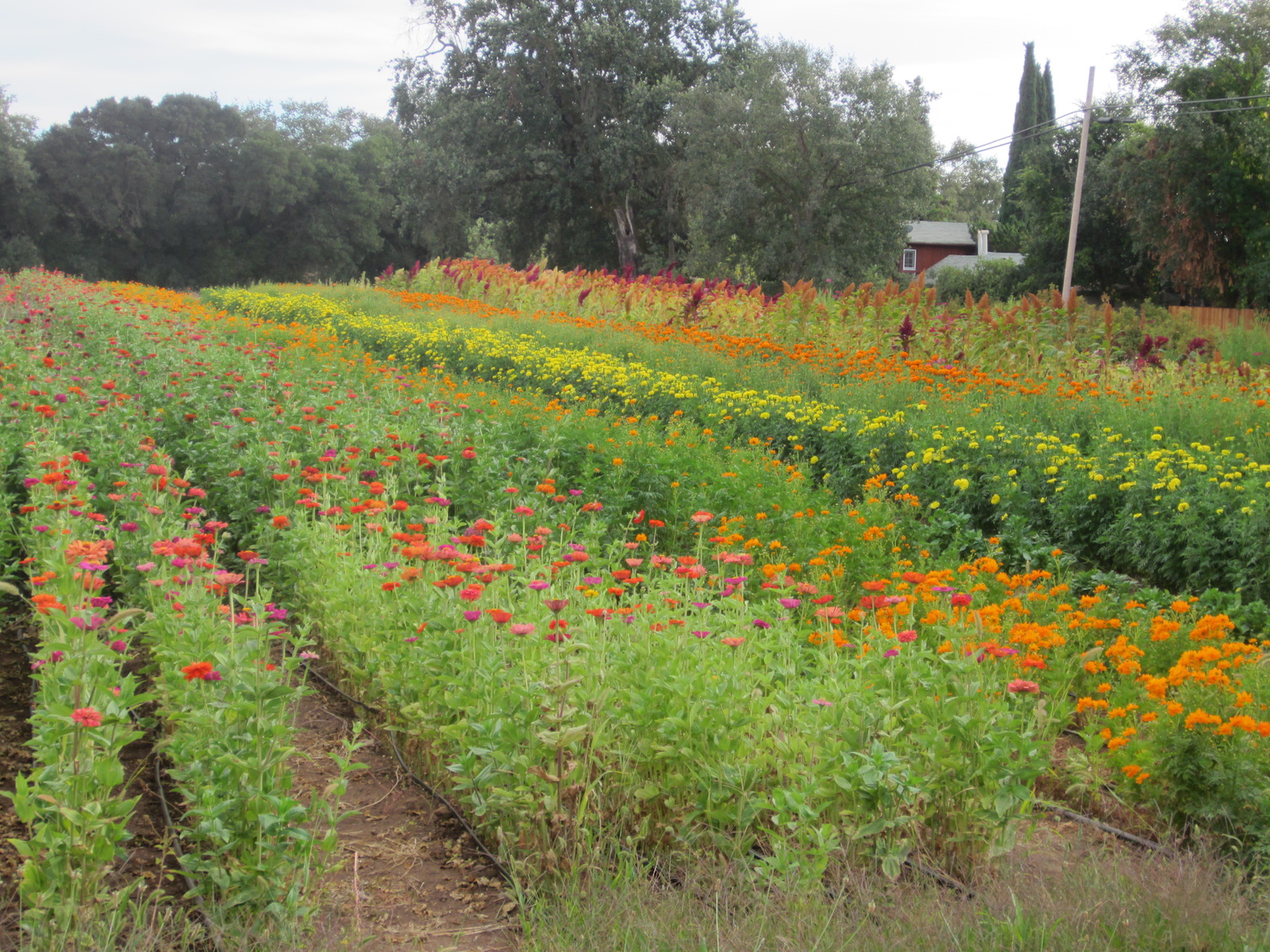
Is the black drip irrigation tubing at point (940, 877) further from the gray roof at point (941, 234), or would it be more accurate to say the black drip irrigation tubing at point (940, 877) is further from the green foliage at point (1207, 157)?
the gray roof at point (941, 234)

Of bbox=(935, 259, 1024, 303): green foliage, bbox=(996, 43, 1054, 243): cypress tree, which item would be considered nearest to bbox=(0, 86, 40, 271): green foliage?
bbox=(935, 259, 1024, 303): green foliage

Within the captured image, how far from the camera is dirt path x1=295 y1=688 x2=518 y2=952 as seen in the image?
7.93 feet

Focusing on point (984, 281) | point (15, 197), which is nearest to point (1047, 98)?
point (984, 281)

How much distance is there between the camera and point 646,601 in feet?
10.8

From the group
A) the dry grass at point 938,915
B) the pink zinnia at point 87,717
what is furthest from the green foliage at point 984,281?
the pink zinnia at point 87,717

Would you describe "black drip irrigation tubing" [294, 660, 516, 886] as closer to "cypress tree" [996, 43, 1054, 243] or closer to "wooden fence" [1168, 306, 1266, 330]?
"wooden fence" [1168, 306, 1266, 330]

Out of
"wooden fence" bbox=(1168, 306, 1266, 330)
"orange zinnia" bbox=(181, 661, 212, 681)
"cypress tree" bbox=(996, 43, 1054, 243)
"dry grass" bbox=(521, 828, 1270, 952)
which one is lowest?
"dry grass" bbox=(521, 828, 1270, 952)

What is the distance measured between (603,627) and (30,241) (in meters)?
41.4

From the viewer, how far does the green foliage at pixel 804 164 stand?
2183 centimetres

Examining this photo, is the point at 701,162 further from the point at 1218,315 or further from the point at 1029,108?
the point at 1029,108

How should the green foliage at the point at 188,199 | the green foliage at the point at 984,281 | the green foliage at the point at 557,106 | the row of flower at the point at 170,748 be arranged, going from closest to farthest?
the row of flower at the point at 170,748 → the green foliage at the point at 557,106 → the green foliage at the point at 984,281 → the green foliage at the point at 188,199

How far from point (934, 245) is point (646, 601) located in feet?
184

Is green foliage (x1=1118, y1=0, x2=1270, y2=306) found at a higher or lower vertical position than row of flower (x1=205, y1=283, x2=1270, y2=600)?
higher

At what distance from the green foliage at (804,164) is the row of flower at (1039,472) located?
49.4 feet
